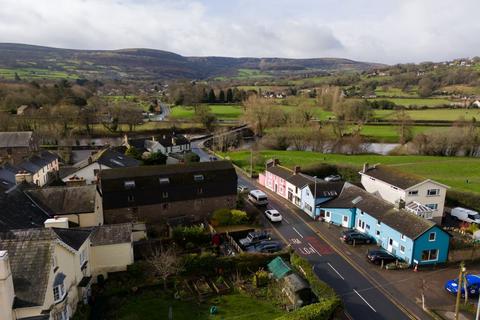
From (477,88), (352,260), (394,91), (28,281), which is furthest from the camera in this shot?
(394,91)

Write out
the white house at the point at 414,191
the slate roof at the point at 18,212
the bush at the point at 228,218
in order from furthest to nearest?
the white house at the point at 414,191, the bush at the point at 228,218, the slate roof at the point at 18,212

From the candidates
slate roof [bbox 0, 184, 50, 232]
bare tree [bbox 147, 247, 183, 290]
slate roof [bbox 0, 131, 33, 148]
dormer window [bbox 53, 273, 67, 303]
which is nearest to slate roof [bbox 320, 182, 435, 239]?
bare tree [bbox 147, 247, 183, 290]

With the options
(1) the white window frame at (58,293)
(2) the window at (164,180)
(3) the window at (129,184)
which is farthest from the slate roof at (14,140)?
(1) the white window frame at (58,293)

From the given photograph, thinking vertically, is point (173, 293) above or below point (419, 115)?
below

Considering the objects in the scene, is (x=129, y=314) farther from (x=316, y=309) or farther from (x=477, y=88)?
(x=477, y=88)

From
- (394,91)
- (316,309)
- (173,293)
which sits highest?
(394,91)

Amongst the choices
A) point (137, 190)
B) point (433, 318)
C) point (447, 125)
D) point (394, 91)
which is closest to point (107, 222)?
point (137, 190)

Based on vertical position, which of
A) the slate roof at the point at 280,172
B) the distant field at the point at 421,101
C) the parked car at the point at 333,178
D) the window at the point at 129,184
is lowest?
the parked car at the point at 333,178

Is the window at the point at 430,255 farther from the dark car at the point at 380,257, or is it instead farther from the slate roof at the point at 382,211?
the dark car at the point at 380,257

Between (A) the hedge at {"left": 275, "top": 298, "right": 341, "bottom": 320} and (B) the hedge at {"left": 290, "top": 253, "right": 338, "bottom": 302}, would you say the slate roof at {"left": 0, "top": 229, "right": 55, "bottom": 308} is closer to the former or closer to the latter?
(A) the hedge at {"left": 275, "top": 298, "right": 341, "bottom": 320}
